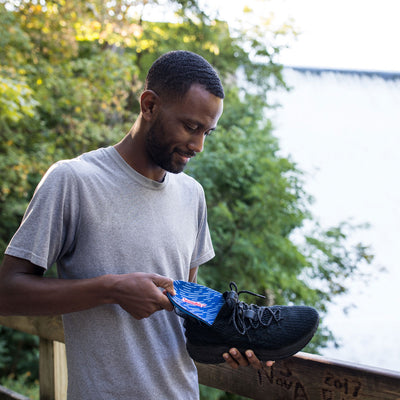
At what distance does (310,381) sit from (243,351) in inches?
11.2

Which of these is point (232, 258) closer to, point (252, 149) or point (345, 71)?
point (252, 149)

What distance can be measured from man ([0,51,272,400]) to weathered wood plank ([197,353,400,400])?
22 centimetres

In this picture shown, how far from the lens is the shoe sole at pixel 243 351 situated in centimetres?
107

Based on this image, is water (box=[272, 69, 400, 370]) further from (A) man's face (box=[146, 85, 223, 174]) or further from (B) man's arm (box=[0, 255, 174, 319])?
(B) man's arm (box=[0, 255, 174, 319])

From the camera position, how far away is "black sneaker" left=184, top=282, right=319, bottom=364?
1076 millimetres

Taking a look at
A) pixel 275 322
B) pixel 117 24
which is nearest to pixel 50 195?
pixel 275 322

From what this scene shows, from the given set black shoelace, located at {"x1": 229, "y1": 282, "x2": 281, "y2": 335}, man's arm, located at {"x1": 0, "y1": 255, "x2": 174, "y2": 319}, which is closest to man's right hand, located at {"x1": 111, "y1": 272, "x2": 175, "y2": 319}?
man's arm, located at {"x1": 0, "y1": 255, "x2": 174, "y2": 319}

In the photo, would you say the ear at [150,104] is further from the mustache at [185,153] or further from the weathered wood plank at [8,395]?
the weathered wood plank at [8,395]

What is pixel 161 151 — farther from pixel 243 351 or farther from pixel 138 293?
pixel 243 351

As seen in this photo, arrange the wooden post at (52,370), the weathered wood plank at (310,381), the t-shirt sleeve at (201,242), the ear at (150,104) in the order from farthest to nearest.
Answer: the wooden post at (52,370)
the t-shirt sleeve at (201,242)
the ear at (150,104)
the weathered wood plank at (310,381)

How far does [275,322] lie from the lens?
3.72 feet

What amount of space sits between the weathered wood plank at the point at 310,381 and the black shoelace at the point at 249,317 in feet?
0.69

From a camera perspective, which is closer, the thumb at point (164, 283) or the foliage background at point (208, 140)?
the thumb at point (164, 283)

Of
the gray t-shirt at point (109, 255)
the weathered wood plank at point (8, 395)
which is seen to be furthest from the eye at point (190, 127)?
the weathered wood plank at point (8, 395)
